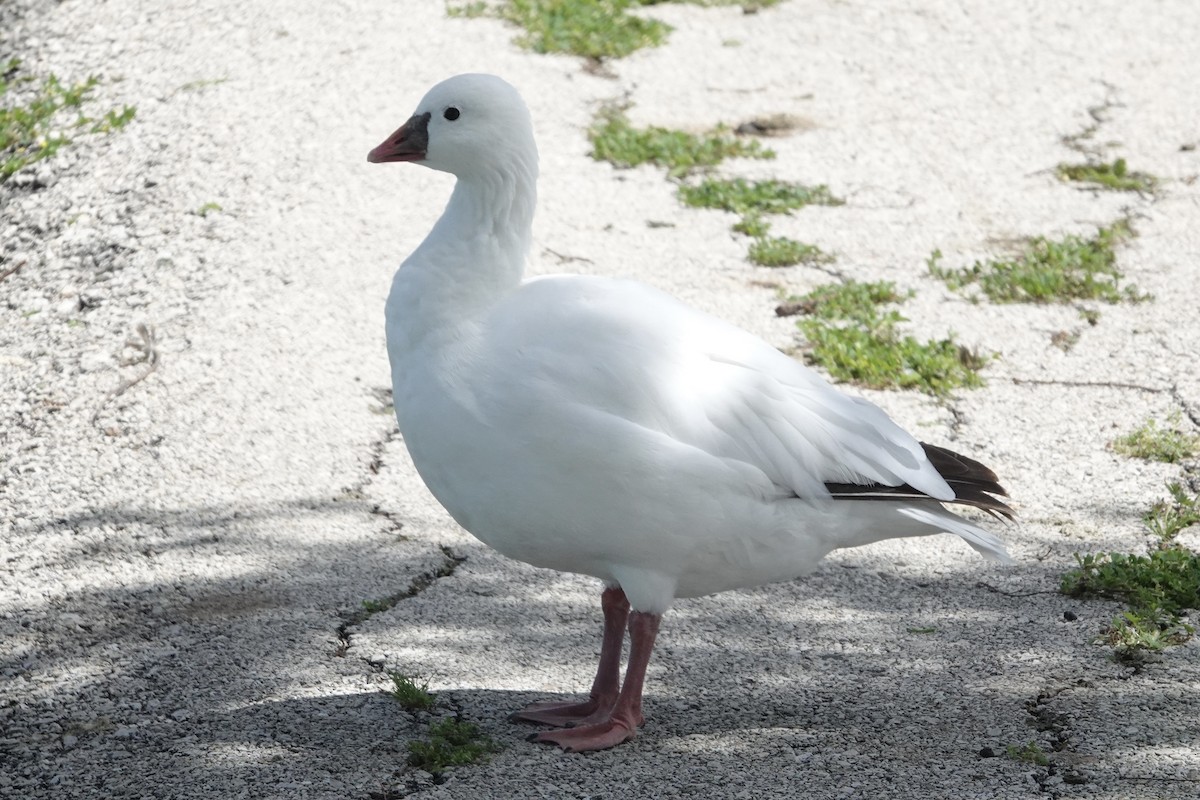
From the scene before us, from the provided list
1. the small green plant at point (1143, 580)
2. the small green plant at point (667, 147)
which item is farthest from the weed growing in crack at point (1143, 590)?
the small green plant at point (667, 147)

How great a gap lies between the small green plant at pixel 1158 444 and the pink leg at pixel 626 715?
2272 millimetres

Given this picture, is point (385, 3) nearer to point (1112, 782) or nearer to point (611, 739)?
point (611, 739)

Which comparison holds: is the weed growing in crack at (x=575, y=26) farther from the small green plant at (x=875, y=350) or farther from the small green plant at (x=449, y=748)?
the small green plant at (x=449, y=748)

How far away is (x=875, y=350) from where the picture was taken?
5320mm

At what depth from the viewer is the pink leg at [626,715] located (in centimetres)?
323

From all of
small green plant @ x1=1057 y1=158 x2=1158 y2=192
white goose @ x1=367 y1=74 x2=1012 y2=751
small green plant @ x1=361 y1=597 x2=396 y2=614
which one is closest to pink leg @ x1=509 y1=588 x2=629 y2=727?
white goose @ x1=367 y1=74 x2=1012 y2=751

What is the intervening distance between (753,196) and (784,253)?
58cm

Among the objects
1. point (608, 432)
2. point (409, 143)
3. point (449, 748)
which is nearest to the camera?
point (608, 432)

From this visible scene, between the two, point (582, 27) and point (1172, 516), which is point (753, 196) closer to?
point (582, 27)

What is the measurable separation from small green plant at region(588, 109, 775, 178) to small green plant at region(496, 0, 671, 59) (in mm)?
928

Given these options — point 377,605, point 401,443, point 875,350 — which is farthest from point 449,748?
Answer: point 875,350

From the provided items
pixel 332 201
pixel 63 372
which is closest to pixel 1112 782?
pixel 63 372

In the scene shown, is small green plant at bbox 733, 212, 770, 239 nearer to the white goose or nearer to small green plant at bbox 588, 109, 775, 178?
small green plant at bbox 588, 109, 775, 178

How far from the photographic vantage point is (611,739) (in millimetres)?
3242
